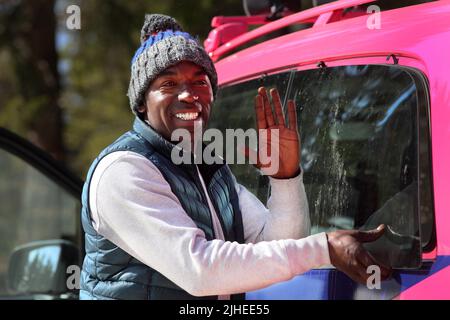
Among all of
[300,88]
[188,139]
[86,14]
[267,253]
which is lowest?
[267,253]

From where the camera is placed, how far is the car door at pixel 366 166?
208 cm

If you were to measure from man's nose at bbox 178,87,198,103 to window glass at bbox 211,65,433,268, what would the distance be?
490 mm

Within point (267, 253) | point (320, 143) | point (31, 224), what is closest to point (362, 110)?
point (320, 143)

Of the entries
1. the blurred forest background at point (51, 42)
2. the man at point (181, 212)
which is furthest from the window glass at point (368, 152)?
the blurred forest background at point (51, 42)

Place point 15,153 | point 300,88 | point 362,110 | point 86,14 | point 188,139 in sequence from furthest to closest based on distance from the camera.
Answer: point 86,14
point 15,153
point 300,88
point 362,110
point 188,139

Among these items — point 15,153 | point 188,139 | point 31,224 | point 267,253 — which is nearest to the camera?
point 267,253

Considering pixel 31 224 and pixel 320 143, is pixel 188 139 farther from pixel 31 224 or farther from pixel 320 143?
pixel 31 224

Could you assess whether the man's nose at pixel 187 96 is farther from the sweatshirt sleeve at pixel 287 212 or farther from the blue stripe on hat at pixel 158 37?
the sweatshirt sleeve at pixel 287 212

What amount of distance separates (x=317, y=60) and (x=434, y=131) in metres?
0.61

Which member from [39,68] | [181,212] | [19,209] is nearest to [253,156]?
[181,212]

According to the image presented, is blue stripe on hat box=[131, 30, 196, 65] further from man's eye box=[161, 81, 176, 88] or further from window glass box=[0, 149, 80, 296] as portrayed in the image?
window glass box=[0, 149, 80, 296]

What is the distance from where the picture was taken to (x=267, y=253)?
6.06 ft

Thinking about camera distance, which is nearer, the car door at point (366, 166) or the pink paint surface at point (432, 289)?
the pink paint surface at point (432, 289)
